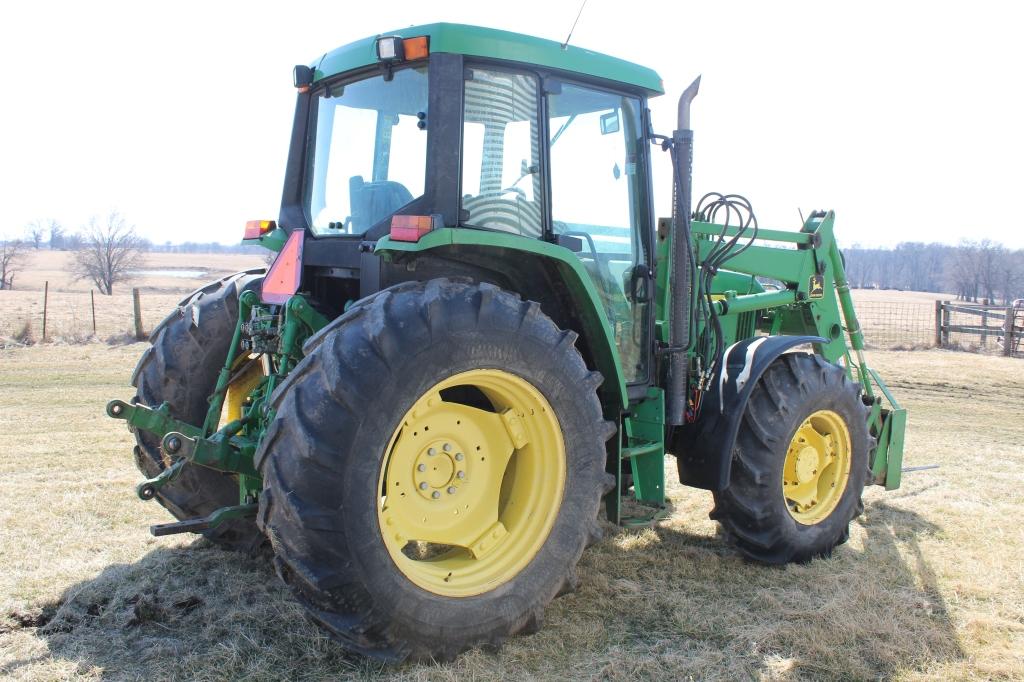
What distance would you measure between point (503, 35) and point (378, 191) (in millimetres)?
907

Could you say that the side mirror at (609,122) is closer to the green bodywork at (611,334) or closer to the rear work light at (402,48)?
the green bodywork at (611,334)

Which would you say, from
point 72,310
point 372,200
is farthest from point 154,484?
point 72,310

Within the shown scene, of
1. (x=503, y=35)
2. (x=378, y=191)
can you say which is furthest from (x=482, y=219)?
(x=503, y=35)

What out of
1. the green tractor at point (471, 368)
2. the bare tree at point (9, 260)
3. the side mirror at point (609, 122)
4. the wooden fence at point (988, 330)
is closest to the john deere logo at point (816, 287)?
the green tractor at point (471, 368)

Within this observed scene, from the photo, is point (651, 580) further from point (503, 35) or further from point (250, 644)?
point (503, 35)

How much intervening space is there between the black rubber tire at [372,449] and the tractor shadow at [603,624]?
0.66 ft

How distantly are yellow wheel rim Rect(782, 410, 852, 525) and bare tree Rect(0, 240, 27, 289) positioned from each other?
5384 cm

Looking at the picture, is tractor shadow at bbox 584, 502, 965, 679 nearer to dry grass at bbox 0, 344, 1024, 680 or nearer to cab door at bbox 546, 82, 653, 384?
dry grass at bbox 0, 344, 1024, 680

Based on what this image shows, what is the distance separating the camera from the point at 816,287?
5.86 metres

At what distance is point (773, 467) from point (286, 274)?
276 cm

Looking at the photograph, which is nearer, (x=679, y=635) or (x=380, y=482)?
(x=380, y=482)

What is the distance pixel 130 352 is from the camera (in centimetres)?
1397

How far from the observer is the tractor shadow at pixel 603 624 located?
3328 millimetres

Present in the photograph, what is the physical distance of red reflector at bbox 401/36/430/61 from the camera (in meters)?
3.57
